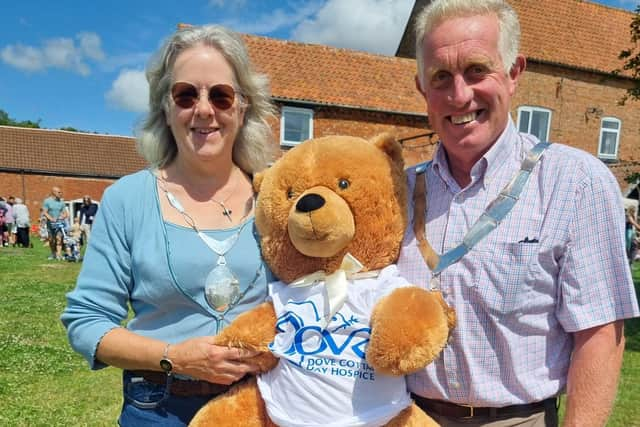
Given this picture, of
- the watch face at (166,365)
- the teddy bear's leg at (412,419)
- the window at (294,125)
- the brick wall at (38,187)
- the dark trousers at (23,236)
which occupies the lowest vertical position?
the dark trousers at (23,236)

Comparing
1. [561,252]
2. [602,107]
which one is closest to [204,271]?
[561,252]

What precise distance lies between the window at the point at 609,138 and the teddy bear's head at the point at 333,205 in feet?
64.3

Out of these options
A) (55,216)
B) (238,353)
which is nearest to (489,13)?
(238,353)

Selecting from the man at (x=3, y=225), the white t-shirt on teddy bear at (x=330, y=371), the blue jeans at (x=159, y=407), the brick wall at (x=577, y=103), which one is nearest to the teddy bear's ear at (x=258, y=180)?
the white t-shirt on teddy bear at (x=330, y=371)

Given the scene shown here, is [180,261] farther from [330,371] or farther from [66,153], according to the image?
[66,153]

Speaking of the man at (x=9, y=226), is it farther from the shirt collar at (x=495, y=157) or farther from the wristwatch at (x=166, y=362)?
the shirt collar at (x=495, y=157)

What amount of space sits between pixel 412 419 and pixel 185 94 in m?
1.59

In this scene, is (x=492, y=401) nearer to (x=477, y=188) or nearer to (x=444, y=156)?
(x=477, y=188)

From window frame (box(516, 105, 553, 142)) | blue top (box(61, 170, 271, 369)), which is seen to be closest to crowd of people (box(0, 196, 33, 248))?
blue top (box(61, 170, 271, 369))

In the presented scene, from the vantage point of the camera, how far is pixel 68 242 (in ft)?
43.1

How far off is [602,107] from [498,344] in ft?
64.5

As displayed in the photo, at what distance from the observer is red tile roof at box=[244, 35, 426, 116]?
15047 mm

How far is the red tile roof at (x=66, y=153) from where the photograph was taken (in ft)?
98.6

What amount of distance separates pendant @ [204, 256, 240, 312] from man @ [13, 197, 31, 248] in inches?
695
